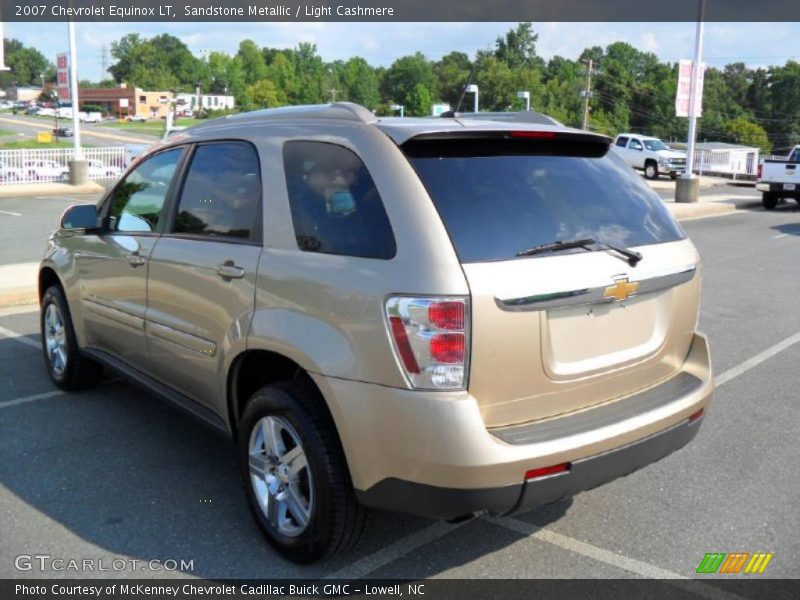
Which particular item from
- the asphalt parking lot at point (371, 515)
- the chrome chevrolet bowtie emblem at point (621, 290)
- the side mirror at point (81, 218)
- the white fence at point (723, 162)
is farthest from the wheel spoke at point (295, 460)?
the white fence at point (723, 162)

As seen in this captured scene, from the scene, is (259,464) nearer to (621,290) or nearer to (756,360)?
(621,290)

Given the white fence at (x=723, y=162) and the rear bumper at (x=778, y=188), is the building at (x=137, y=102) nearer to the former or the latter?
the white fence at (x=723, y=162)

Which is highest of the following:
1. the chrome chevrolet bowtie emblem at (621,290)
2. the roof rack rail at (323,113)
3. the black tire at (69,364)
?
the roof rack rail at (323,113)

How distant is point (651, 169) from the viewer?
36531mm

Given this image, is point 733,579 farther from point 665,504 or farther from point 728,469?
point 728,469

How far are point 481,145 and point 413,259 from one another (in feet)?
2.27

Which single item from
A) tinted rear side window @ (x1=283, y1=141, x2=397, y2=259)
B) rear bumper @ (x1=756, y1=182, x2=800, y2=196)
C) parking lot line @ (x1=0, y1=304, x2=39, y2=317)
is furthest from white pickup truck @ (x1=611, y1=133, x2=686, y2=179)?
tinted rear side window @ (x1=283, y1=141, x2=397, y2=259)

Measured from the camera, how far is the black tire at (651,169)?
119 feet

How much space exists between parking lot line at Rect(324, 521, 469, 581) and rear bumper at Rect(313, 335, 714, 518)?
1.56 feet

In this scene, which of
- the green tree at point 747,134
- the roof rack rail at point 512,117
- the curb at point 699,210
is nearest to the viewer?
the roof rack rail at point 512,117

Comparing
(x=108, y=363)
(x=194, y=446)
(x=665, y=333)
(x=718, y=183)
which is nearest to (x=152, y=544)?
(x=194, y=446)

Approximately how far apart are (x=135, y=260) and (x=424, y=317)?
2.23m

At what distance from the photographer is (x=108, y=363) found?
4.77 m

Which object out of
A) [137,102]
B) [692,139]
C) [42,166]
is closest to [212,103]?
[137,102]
